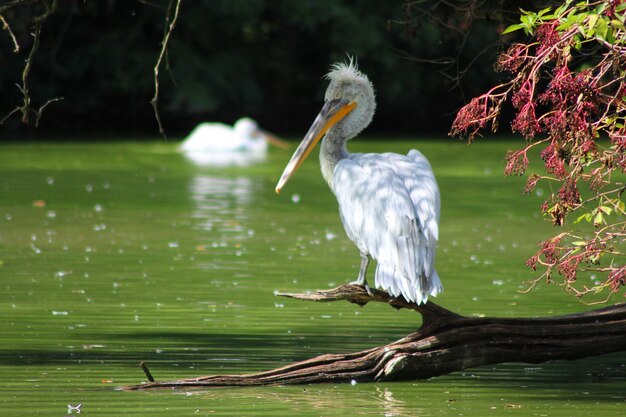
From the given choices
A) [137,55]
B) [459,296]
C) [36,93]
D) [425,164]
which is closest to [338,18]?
[137,55]

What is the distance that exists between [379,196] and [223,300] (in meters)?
2.91

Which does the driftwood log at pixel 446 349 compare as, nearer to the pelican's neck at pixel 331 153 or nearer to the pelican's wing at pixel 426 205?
the pelican's wing at pixel 426 205

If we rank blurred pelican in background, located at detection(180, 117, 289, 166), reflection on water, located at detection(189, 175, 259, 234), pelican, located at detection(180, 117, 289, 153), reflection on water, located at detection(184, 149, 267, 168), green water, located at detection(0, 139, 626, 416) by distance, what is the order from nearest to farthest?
green water, located at detection(0, 139, 626, 416)
reflection on water, located at detection(189, 175, 259, 234)
reflection on water, located at detection(184, 149, 267, 168)
blurred pelican in background, located at detection(180, 117, 289, 166)
pelican, located at detection(180, 117, 289, 153)

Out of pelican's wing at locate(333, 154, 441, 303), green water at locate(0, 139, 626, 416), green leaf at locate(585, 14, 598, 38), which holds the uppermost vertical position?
green leaf at locate(585, 14, 598, 38)

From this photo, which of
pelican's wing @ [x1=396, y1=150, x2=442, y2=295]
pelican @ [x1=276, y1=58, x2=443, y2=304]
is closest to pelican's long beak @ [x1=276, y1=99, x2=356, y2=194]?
pelican @ [x1=276, y1=58, x2=443, y2=304]

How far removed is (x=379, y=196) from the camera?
6973 mm

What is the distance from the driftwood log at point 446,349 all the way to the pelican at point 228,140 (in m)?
21.5

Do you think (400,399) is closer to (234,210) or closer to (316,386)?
(316,386)

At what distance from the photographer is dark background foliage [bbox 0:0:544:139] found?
33344mm

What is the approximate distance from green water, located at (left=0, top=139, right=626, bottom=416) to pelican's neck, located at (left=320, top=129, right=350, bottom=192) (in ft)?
3.33

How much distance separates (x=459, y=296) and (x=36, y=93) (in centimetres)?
2482

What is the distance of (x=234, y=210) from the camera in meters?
15.8

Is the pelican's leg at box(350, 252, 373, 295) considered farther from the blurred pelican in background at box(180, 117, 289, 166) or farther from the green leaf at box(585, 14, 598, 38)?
the blurred pelican in background at box(180, 117, 289, 166)

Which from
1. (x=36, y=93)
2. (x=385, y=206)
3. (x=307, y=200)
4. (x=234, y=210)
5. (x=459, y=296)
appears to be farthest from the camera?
(x=36, y=93)
